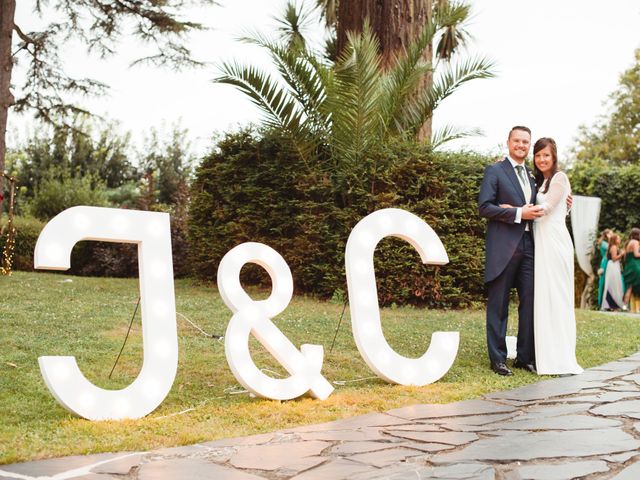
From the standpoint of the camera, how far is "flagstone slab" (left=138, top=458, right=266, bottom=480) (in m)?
3.49

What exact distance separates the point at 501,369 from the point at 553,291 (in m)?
0.84

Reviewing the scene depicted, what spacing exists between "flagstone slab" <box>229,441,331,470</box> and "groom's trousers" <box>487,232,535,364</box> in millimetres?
3004

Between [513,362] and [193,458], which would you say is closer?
[193,458]

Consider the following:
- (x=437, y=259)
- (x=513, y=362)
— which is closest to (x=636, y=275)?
(x=513, y=362)

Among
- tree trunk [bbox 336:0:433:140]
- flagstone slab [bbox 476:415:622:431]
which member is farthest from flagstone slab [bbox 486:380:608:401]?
tree trunk [bbox 336:0:433:140]

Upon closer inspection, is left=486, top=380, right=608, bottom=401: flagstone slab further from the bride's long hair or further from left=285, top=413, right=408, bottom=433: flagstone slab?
the bride's long hair

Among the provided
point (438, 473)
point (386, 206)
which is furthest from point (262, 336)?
point (386, 206)

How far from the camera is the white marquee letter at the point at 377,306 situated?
582 cm

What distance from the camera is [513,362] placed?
24.0 feet

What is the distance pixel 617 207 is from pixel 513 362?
44.8 feet

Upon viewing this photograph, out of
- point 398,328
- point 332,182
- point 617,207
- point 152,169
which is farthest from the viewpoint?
point 152,169

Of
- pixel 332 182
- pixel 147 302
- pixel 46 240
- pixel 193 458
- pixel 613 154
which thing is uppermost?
pixel 613 154

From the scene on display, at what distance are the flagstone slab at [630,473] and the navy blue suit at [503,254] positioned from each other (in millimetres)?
3061

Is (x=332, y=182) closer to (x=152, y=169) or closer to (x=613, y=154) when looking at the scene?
(x=152, y=169)
